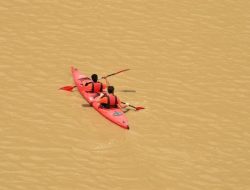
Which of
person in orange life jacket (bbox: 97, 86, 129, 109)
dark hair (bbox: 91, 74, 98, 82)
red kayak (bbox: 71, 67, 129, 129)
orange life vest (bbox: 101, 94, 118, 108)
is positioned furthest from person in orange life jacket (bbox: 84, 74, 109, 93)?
orange life vest (bbox: 101, 94, 118, 108)

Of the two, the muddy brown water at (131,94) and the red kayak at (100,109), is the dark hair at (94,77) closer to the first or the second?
the red kayak at (100,109)

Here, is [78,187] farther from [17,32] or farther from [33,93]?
[17,32]

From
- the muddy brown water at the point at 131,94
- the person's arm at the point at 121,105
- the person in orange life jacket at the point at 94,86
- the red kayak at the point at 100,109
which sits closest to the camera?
the muddy brown water at the point at 131,94

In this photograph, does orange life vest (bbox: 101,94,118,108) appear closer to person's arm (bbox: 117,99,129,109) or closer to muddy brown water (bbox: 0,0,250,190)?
person's arm (bbox: 117,99,129,109)

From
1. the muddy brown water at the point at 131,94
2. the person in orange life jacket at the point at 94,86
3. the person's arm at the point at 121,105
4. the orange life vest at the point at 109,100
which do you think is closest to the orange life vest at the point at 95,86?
the person in orange life jacket at the point at 94,86

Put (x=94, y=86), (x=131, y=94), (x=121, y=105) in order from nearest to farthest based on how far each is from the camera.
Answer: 1. (x=121, y=105)
2. (x=94, y=86)
3. (x=131, y=94)

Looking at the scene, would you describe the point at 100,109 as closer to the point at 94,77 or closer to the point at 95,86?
the point at 95,86

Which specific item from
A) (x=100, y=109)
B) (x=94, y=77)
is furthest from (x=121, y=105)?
(x=94, y=77)

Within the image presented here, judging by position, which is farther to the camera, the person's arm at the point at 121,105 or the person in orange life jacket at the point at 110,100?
the person's arm at the point at 121,105
